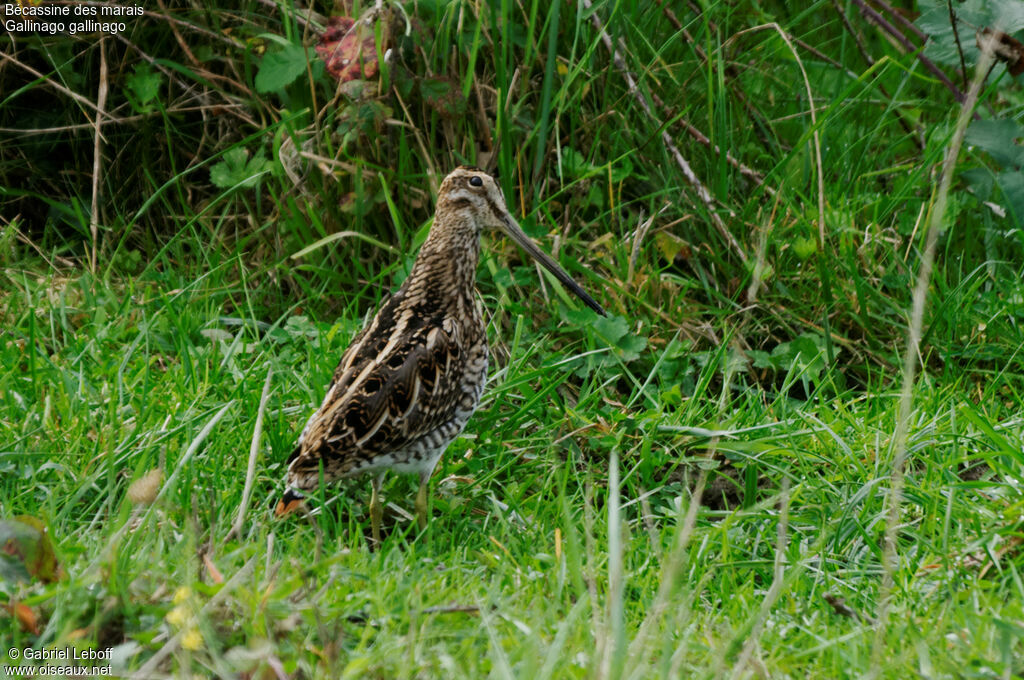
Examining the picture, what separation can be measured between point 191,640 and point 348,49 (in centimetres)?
303

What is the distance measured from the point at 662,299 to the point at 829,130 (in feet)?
4.01

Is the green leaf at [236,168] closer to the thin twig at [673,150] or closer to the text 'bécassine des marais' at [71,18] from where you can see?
the text 'bécassine des marais' at [71,18]

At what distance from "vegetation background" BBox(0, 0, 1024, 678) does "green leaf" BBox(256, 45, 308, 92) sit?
16 millimetres

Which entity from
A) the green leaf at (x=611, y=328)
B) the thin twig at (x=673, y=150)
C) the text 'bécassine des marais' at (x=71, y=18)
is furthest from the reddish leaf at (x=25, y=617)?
the text 'bécassine des marais' at (x=71, y=18)

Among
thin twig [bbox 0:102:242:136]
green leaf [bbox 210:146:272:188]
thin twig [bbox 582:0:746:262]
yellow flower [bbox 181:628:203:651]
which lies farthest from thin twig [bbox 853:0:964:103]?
yellow flower [bbox 181:628:203:651]

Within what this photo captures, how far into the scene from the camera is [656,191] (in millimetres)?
5020

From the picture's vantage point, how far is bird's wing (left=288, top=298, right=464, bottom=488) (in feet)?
11.4

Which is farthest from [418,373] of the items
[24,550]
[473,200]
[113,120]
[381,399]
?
[113,120]

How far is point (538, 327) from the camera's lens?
470cm

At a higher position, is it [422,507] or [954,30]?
[954,30]

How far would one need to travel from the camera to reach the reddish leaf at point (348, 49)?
4691mm

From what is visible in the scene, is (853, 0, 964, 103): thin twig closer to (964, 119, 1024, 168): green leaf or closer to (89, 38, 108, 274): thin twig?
(964, 119, 1024, 168): green leaf

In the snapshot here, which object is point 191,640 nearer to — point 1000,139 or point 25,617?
point 25,617

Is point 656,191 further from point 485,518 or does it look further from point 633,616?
point 633,616
